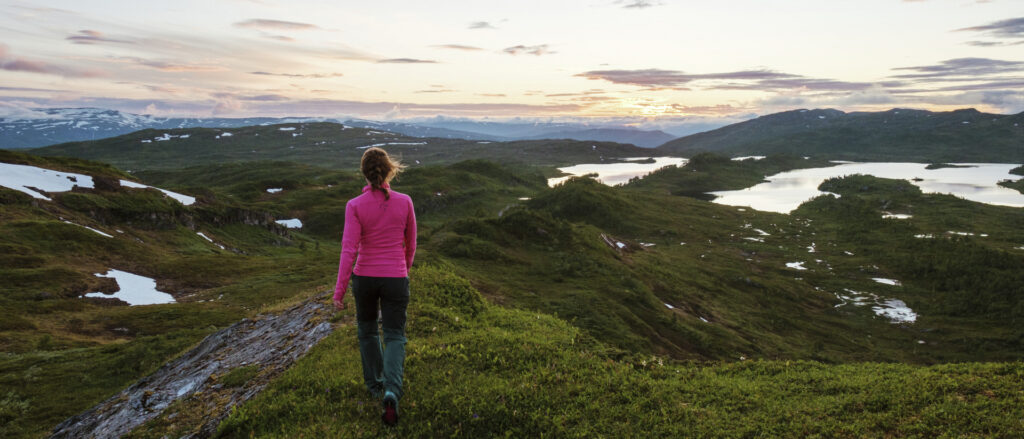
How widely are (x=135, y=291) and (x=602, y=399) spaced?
36819 millimetres

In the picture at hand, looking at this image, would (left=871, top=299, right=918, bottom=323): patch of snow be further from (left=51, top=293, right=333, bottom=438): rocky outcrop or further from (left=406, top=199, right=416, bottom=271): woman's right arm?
(left=406, top=199, right=416, bottom=271): woman's right arm

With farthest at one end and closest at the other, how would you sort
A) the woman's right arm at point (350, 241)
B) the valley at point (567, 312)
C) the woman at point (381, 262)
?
the valley at point (567, 312), the woman at point (381, 262), the woman's right arm at point (350, 241)

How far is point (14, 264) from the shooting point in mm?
32406

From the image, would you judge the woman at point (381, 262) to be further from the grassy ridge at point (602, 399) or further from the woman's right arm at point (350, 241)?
the grassy ridge at point (602, 399)

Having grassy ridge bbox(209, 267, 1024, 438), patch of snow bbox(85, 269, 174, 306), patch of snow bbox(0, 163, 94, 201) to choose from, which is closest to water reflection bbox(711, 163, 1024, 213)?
grassy ridge bbox(209, 267, 1024, 438)

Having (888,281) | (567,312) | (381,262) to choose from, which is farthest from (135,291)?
(888,281)

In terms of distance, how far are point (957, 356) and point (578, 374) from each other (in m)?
38.5

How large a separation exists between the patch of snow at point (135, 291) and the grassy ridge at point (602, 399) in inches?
1096

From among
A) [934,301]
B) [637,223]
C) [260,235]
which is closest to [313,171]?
[260,235]

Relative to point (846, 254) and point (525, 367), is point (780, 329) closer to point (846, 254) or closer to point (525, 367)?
point (525, 367)

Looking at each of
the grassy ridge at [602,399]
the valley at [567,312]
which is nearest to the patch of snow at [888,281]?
the valley at [567,312]

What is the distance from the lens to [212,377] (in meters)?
12.0

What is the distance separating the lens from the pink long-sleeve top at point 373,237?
26.5 feet

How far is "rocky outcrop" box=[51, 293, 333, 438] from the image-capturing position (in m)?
10.5
